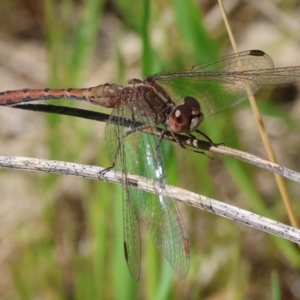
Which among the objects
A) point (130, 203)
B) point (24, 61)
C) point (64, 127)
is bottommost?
point (130, 203)

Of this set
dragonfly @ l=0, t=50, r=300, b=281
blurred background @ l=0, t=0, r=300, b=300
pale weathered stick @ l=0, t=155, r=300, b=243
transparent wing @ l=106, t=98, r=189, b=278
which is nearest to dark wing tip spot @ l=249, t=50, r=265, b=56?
dragonfly @ l=0, t=50, r=300, b=281

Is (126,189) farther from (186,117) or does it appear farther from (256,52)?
(256,52)

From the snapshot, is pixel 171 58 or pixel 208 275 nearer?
pixel 208 275

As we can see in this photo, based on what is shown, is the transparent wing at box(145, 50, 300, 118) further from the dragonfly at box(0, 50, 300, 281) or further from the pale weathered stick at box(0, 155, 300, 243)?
the pale weathered stick at box(0, 155, 300, 243)

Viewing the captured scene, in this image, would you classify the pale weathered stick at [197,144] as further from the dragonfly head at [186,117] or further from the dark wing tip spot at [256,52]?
the dark wing tip spot at [256,52]

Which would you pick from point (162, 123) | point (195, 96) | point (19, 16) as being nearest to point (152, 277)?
point (162, 123)

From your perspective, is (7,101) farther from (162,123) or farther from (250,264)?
(250,264)

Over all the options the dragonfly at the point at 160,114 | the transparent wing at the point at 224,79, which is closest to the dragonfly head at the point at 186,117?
the dragonfly at the point at 160,114
